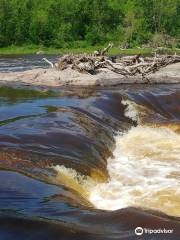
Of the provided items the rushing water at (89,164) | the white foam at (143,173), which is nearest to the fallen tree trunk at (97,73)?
the rushing water at (89,164)

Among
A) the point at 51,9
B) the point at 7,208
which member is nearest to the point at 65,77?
the point at 7,208

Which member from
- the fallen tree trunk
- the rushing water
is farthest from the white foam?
the fallen tree trunk

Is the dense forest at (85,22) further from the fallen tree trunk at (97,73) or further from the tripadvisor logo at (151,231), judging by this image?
the tripadvisor logo at (151,231)

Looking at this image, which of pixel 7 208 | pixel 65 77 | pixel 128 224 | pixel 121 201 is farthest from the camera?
pixel 65 77

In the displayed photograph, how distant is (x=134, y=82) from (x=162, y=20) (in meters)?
50.6

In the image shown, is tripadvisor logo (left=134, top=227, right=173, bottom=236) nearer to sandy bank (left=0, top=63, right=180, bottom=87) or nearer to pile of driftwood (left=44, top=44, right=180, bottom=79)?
sandy bank (left=0, top=63, right=180, bottom=87)

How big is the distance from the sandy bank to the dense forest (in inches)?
1561

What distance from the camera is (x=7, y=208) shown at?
7.29 m

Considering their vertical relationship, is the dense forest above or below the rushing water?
below

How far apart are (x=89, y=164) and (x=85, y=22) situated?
61.1m

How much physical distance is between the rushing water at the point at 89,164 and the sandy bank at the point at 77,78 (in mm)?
2021

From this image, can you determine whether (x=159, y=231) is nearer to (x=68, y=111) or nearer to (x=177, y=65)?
(x=68, y=111)

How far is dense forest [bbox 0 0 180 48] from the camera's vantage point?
215 feet

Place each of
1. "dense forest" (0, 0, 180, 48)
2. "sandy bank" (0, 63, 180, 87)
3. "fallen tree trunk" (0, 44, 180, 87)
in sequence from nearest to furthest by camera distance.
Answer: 1. "sandy bank" (0, 63, 180, 87)
2. "fallen tree trunk" (0, 44, 180, 87)
3. "dense forest" (0, 0, 180, 48)
